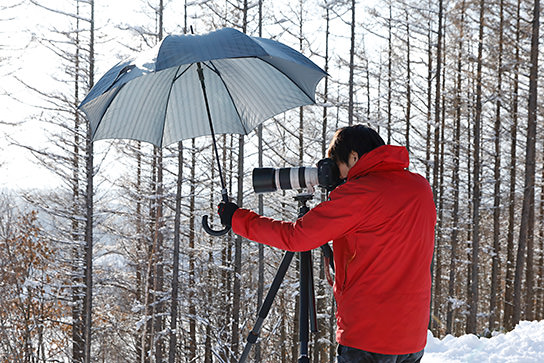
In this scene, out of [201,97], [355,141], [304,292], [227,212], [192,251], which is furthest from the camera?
[192,251]

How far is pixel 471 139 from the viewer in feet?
55.4

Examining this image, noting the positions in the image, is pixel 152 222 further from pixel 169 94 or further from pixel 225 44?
pixel 225 44

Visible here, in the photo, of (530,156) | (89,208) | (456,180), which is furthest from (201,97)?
(456,180)

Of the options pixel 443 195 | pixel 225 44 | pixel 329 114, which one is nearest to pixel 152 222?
pixel 329 114

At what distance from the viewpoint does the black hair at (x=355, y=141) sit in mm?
1700

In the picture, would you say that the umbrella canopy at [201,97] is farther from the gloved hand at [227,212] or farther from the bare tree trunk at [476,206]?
the bare tree trunk at [476,206]

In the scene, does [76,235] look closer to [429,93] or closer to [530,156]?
[429,93]

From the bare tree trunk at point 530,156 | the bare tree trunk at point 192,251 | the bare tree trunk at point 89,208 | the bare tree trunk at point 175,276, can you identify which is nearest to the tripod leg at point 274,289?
the bare tree trunk at point 175,276

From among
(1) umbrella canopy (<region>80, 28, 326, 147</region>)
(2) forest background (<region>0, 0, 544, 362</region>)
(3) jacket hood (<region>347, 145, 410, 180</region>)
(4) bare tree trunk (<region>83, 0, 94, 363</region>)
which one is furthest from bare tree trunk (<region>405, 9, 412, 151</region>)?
(3) jacket hood (<region>347, 145, 410, 180</region>)

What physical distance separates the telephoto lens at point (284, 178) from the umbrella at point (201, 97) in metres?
0.64

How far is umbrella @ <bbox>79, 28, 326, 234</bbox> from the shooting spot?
2588 mm

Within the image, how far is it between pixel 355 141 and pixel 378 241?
1.21 feet

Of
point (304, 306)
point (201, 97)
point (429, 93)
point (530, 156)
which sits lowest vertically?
point (304, 306)

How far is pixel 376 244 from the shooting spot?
5.25 ft
